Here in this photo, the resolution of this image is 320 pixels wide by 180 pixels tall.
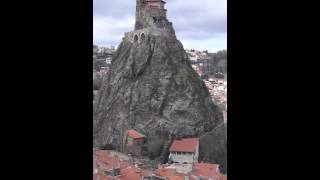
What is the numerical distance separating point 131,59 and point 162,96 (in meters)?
1.86

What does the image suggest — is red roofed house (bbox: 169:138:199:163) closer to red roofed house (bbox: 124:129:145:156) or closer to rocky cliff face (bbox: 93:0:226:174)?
rocky cliff face (bbox: 93:0:226:174)

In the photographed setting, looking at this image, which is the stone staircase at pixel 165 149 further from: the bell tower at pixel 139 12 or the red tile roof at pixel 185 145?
the bell tower at pixel 139 12

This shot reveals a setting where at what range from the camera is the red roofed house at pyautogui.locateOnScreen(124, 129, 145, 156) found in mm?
13672

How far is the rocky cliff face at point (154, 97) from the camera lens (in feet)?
47.3

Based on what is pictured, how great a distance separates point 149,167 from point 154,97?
3.20 meters

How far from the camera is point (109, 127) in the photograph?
48.0 feet

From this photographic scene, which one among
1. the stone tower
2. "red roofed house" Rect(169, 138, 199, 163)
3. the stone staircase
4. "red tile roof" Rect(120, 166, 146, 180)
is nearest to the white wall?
"red roofed house" Rect(169, 138, 199, 163)

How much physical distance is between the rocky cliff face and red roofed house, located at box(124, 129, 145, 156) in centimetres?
29

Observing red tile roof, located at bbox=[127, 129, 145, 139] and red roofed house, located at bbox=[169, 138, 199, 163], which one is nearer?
red roofed house, located at bbox=[169, 138, 199, 163]

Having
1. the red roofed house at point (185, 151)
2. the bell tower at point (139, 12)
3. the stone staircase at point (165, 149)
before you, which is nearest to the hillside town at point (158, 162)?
the red roofed house at point (185, 151)

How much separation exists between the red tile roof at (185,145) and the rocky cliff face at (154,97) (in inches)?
19.5
